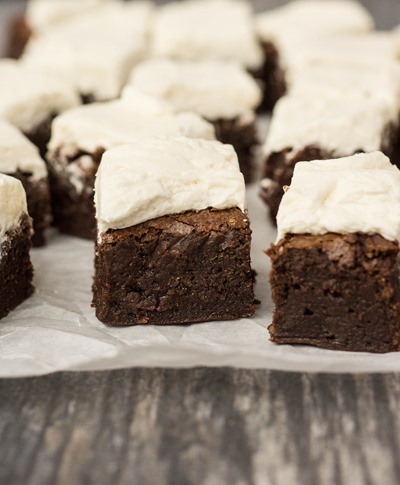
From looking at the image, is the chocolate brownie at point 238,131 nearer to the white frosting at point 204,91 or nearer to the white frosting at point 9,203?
the white frosting at point 204,91

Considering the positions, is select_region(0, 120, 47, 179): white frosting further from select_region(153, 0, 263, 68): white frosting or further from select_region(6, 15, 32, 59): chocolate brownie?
select_region(6, 15, 32, 59): chocolate brownie

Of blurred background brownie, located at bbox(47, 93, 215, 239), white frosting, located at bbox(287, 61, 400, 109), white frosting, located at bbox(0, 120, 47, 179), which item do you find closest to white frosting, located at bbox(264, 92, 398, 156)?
white frosting, located at bbox(287, 61, 400, 109)

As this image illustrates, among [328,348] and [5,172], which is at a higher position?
[5,172]

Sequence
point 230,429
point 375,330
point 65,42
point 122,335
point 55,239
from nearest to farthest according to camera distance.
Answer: point 230,429 < point 375,330 < point 122,335 < point 55,239 < point 65,42

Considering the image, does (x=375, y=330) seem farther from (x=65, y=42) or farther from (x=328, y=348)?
(x=65, y=42)

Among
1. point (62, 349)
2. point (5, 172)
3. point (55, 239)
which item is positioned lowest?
point (55, 239)

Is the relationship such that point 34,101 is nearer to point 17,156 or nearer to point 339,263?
point 17,156

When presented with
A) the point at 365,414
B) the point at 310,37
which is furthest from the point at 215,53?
the point at 365,414
